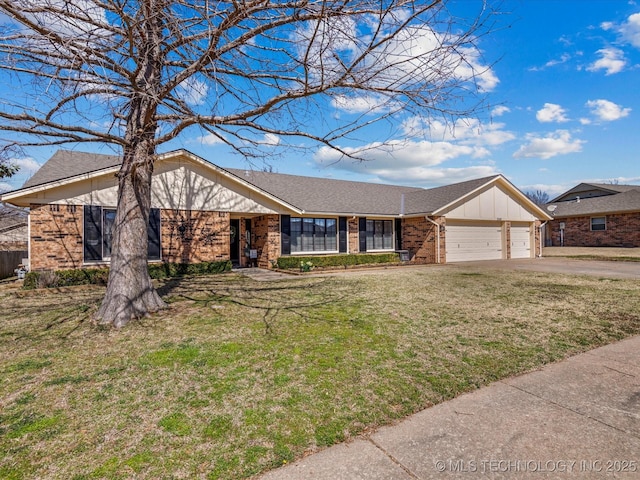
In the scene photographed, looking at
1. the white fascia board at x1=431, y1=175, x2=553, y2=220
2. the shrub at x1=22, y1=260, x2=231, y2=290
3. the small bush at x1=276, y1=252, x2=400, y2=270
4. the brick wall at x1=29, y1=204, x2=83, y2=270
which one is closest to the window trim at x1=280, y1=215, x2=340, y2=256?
the small bush at x1=276, y1=252, x2=400, y2=270

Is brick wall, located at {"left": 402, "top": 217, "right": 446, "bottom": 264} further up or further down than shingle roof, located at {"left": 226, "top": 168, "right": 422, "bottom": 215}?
further down

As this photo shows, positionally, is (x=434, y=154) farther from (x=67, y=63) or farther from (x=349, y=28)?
(x=67, y=63)

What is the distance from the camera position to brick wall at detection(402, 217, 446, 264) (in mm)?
18531

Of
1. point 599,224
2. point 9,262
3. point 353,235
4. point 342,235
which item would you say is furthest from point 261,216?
point 599,224

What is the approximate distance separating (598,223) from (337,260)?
25502mm

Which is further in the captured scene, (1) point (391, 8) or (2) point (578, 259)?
(2) point (578, 259)

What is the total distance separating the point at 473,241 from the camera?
20.2 m

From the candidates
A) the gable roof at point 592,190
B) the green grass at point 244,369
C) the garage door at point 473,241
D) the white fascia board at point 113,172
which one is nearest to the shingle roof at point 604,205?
the gable roof at point 592,190

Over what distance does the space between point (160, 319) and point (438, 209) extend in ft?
50.1

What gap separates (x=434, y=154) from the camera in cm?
591

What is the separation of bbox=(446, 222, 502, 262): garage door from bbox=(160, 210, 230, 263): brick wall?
482 inches

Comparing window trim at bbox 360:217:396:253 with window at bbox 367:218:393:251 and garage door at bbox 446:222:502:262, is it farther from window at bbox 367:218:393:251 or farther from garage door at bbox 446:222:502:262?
garage door at bbox 446:222:502:262

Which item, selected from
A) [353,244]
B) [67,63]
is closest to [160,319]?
[67,63]

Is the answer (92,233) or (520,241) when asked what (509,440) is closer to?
(92,233)
